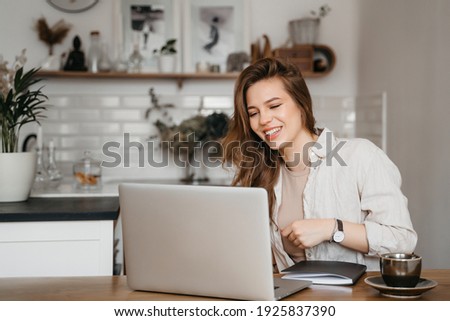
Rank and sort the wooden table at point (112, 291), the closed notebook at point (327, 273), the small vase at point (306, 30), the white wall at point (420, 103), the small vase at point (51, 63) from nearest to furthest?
the wooden table at point (112, 291) < the closed notebook at point (327, 273) < the white wall at point (420, 103) < the small vase at point (51, 63) < the small vase at point (306, 30)

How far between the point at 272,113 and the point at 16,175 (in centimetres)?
136

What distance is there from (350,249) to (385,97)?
226cm

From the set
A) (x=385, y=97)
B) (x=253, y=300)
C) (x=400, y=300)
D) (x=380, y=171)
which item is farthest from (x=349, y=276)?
(x=385, y=97)

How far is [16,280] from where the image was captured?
181cm

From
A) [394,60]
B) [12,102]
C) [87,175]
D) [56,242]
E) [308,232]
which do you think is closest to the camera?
[308,232]

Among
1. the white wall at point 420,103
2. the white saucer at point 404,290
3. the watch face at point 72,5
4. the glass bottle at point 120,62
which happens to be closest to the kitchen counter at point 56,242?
the white saucer at point 404,290

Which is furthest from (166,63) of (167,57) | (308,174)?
(308,174)

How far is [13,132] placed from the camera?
297 centimetres

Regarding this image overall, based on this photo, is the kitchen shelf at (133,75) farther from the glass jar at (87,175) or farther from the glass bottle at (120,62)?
the glass jar at (87,175)

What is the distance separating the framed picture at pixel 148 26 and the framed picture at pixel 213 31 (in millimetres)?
91

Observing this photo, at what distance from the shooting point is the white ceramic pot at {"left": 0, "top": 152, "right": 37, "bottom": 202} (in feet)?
9.59

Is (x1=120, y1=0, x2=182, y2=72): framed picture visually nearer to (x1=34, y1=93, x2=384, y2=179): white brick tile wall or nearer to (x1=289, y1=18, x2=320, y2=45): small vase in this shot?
(x1=34, y1=93, x2=384, y2=179): white brick tile wall

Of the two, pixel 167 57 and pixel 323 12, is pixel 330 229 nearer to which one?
pixel 167 57

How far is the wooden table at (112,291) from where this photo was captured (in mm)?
1574
